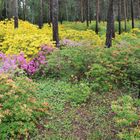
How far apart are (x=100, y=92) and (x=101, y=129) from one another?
2349mm

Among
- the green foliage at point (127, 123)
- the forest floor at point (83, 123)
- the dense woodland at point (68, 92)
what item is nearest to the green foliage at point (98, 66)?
the dense woodland at point (68, 92)

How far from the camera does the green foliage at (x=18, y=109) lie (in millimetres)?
6738

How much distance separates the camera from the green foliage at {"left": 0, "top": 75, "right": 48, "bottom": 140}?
674 cm

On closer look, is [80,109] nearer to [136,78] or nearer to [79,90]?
[79,90]

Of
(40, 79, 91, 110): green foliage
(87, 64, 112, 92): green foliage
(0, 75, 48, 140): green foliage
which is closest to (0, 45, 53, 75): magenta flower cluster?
(40, 79, 91, 110): green foliage

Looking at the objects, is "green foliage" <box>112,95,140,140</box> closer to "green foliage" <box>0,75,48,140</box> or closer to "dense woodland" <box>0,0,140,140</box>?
"dense woodland" <box>0,0,140,140</box>

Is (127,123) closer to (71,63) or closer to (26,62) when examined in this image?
(71,63)

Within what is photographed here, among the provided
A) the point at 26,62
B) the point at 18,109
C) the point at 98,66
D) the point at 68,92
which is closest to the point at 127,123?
the point at 18,109

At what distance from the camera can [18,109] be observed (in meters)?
7.11

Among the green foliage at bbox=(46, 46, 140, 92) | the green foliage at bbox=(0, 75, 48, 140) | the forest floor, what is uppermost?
the green foliage at bbox=(46, 46, 140, 92)

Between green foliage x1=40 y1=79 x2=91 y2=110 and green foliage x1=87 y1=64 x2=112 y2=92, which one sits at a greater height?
green foliage x1=87 y1=64 x2=112 y2=92

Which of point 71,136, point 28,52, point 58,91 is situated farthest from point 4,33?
point 71,136

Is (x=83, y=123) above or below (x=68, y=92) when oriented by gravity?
below

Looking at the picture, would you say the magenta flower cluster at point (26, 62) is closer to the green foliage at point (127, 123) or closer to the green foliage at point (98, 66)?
the green foliage at point (98, 66)
